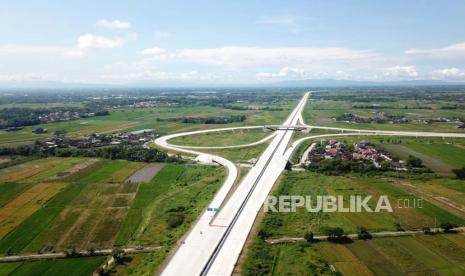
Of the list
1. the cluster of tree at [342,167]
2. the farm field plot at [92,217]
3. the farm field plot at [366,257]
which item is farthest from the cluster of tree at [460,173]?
the farm field plot at [92,217]

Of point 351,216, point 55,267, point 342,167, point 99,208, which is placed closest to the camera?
point 55,267

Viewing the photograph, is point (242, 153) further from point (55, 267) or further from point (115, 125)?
point (115, 125)

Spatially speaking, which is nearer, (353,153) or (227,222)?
(227,222)

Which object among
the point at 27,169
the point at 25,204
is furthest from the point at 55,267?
the point at 27,169

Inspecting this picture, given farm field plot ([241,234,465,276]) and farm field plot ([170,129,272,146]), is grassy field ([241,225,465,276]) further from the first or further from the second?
farm field plot ([170,129,272,146])

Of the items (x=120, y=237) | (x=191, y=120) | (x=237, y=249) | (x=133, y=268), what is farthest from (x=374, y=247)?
(x=191, y=120)

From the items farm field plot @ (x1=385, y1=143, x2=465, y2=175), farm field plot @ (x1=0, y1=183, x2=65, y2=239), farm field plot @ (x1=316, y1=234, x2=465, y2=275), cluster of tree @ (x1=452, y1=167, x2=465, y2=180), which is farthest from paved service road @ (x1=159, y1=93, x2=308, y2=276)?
farm field plot @ (x1=385, y1=143, x2=465, y2=175)
